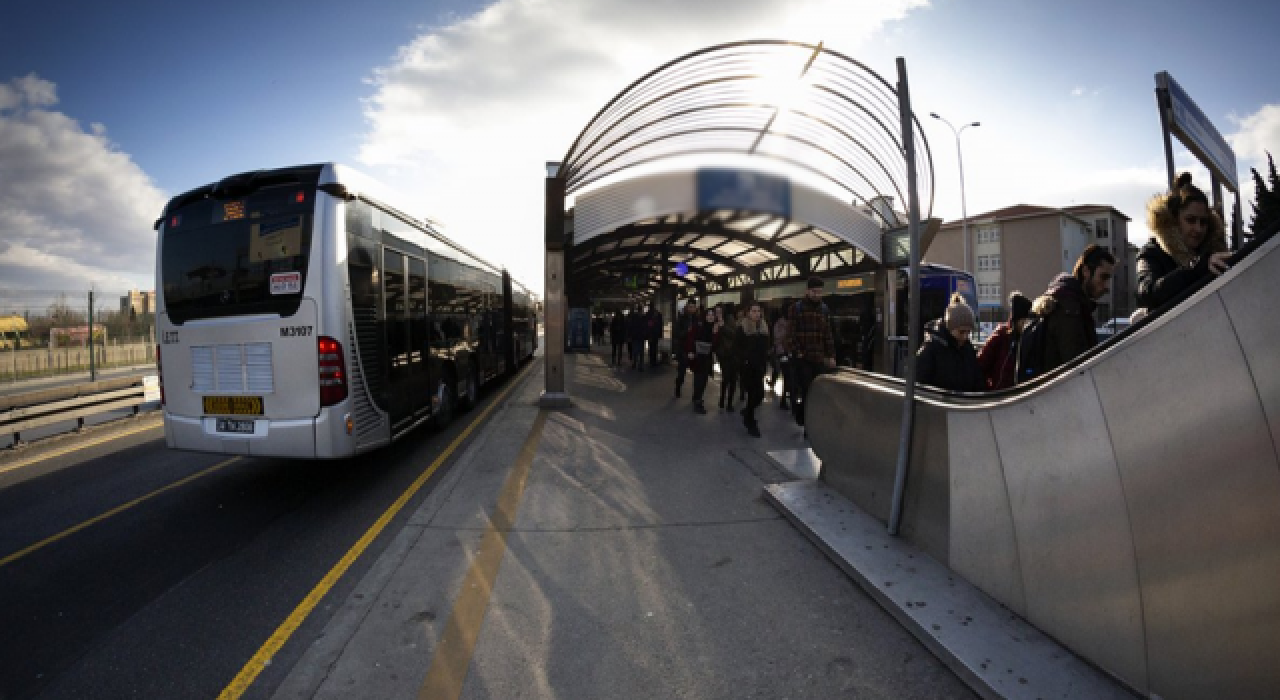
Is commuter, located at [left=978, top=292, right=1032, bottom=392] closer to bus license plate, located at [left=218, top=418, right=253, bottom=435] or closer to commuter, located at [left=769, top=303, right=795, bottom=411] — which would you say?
commuter, located at [left=769, top=303, right=795, bottom=411]

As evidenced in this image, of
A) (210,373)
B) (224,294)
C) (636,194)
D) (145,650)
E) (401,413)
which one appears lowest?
(145,650)

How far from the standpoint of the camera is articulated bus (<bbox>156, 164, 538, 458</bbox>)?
4.62 metres

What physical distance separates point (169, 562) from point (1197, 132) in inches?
289

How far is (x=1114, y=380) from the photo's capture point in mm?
2076

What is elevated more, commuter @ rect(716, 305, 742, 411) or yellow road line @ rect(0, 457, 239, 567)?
commuter @ rect(716, 305, 742, 411)

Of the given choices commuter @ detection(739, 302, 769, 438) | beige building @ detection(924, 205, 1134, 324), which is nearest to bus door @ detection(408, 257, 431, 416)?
commuter @ detection(739, 302, 769, 438)

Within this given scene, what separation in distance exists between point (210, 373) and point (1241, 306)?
652 cm

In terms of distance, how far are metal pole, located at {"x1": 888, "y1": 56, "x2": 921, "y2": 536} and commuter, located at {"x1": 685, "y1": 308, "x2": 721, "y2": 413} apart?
544 centimetres

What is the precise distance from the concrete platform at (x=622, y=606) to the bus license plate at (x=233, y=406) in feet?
5.50

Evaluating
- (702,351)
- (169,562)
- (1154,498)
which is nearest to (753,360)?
(702,351)

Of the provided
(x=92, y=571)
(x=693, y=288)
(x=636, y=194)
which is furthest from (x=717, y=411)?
(x=693, y=288)

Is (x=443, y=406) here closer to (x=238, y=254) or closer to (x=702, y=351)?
(x=238, y=254)

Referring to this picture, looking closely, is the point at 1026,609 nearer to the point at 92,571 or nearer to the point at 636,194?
the point at 92,571

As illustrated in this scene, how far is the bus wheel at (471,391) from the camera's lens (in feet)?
29.6
